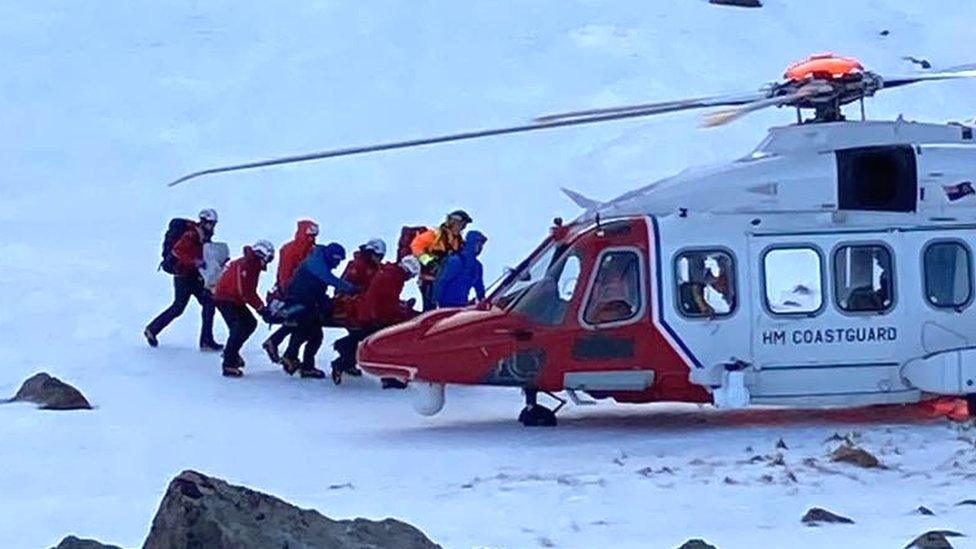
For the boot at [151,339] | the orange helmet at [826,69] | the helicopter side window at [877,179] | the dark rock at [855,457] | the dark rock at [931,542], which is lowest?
the dark rock at [855,457]

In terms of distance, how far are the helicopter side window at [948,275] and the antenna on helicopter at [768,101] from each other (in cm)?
129

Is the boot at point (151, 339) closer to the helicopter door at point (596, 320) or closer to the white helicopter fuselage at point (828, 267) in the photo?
the helicopter door at point (596, 320)

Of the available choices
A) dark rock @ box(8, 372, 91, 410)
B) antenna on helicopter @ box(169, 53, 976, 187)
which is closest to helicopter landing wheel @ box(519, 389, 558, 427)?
antenna on helicopter @ box(169, 53, 976, 187)

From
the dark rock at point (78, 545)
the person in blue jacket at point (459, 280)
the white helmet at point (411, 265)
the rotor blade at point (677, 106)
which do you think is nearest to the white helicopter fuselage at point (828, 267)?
the rotor blade at point (677, 106)

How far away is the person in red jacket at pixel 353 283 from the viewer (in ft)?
58.5

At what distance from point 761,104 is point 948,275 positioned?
255cm

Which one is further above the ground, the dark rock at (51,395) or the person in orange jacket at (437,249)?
the person in orange jacket at (437,249)

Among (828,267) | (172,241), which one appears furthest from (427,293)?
(828,267)

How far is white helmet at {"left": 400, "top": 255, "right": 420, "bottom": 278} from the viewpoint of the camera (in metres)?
18.1

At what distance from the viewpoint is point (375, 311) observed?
697 inches

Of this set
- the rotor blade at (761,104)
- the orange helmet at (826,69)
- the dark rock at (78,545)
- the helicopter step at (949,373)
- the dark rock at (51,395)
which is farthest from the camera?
the dark rock at (51,395)

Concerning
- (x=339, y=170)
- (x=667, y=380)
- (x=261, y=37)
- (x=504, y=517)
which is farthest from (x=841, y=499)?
(x=261, y=37)

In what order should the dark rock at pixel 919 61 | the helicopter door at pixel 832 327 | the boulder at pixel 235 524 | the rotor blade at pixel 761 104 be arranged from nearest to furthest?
1. the boulder at pixel 235 524
2. the rotor blade at pixel 761 104
3. the helicopter door at pixel 832 327
4. the dark rock at pixel 919 61

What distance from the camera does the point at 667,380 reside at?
14.9 m
